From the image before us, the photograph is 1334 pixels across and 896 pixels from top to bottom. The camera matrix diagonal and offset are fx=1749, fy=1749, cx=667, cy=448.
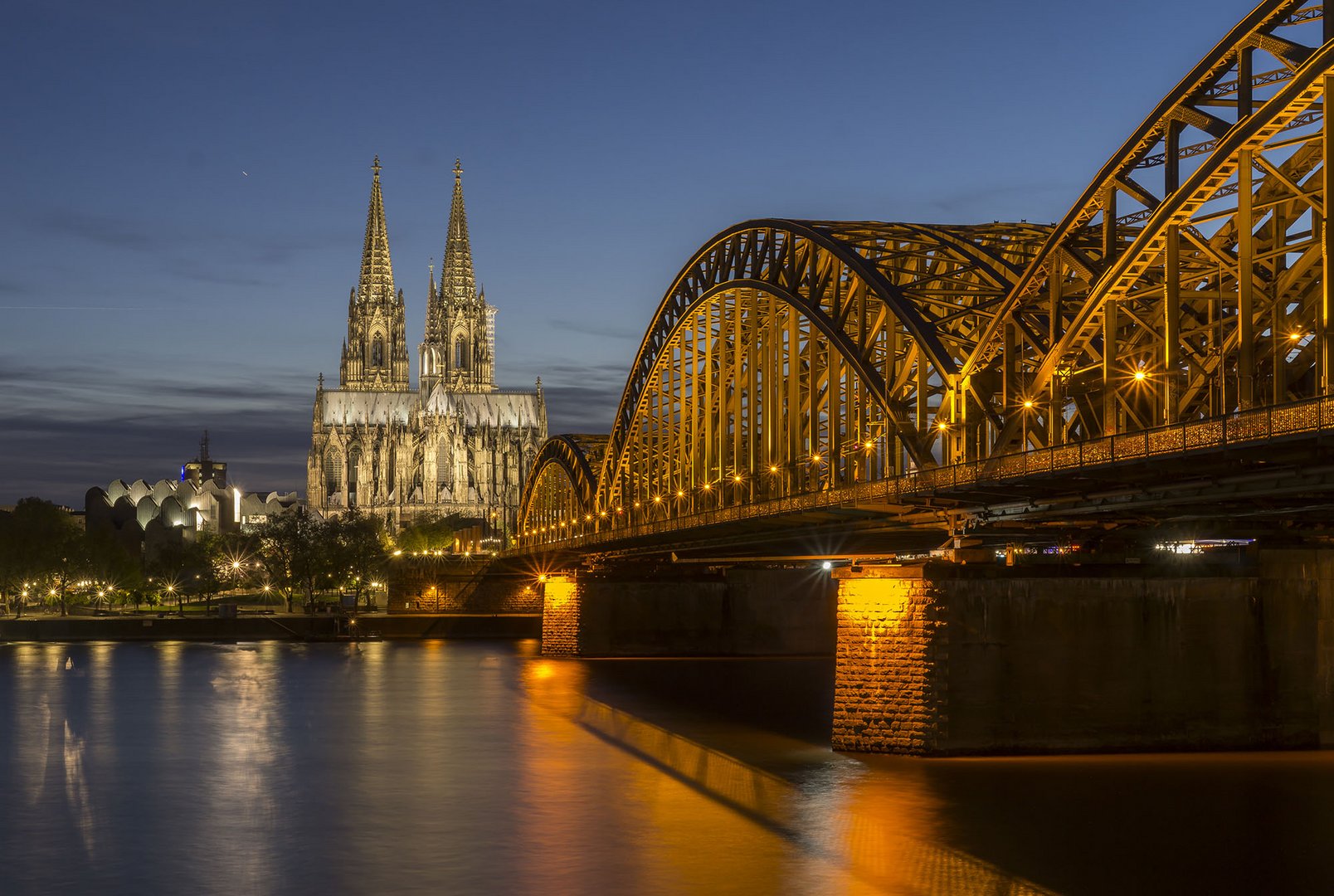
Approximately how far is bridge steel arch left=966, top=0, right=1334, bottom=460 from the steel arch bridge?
0.08 m

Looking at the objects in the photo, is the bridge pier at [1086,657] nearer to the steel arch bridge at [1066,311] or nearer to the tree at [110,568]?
the steel arch bridge at [1066,311]

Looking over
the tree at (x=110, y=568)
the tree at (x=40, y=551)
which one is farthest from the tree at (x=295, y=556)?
the tree at (x=40, y=551)

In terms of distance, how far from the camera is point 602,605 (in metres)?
105

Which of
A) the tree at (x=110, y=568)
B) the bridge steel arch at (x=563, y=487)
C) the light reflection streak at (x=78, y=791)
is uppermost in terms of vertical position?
the bridge steel arch at (x=563, y=487)

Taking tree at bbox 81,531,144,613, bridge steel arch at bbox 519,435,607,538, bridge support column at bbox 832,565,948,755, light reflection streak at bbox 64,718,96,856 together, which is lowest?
light reflection streak at bbox 64,718,96,856

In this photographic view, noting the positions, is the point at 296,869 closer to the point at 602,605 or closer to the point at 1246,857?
the point at 1246,857

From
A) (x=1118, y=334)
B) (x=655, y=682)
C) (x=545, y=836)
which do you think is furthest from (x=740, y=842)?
(x=655, y=682)

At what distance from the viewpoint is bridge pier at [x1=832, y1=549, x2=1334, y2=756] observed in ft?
147

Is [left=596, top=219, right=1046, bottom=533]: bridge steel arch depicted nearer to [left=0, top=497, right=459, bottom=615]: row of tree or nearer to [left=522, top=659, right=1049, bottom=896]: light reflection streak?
[left=522, top=659, right=1049, bottom=896]: light reflection streak

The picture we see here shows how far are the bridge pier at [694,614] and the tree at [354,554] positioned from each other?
5979 cm

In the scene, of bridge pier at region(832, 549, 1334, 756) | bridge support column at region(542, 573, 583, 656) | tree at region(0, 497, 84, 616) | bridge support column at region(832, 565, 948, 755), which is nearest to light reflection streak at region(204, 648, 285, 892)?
bridge support column at region(832, 565, 948, 755)

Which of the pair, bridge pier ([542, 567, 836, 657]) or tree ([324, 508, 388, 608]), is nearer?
bridge pier ([542, 567, 836, 657])

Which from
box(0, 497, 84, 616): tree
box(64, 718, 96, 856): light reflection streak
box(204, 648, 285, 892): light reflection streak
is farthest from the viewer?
box(0, 497, 84, 616): tree

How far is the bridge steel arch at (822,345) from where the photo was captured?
195 ft
